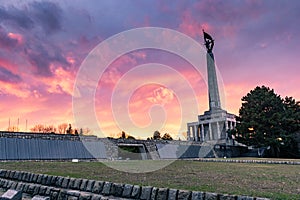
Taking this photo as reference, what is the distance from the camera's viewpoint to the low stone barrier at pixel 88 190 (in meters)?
4.33

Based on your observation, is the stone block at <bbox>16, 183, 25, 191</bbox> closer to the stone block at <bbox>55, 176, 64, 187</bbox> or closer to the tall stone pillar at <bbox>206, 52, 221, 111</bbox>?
the stone block at <bbox>55, 176, 64, 187</bbox>

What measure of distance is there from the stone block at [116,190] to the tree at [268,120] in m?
27.4

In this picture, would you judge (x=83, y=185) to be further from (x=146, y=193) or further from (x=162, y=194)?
(x=162, y=194)

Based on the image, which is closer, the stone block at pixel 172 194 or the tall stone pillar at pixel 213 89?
the stone block at pixel 172 194

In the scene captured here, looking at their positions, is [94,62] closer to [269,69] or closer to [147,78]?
[147,78]

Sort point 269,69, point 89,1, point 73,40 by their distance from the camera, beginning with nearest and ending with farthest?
point 89,1 < point 73,40 < point 269,69

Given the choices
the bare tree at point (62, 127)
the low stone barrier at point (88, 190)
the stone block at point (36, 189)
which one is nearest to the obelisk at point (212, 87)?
the bare tree at point (62, 127)

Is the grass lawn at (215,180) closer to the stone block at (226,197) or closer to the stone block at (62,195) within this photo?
the stone block at (226,197)

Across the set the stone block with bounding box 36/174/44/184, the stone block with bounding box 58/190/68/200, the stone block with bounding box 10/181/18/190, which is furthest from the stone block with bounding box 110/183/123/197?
the stone block with bounding box 10/181/18/190

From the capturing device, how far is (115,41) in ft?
39.6

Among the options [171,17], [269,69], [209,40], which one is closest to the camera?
[269,69]

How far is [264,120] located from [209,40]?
2438 cm

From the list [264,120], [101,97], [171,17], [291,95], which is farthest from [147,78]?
[291,95]

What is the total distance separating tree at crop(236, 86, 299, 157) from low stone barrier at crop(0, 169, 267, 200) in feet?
89.3
